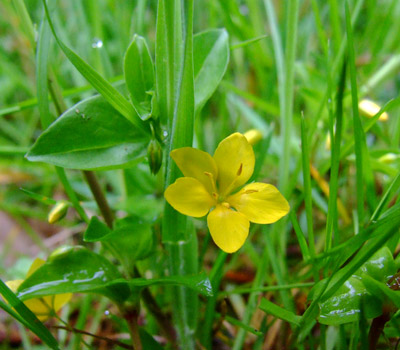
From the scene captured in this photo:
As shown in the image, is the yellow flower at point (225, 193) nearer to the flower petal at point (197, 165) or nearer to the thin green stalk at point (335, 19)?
the flower petal at point (197, 165)

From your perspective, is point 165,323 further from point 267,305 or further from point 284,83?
point 284,83

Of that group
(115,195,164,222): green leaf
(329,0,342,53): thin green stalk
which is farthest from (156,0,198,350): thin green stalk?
(329,0,342,53): thin green stalk

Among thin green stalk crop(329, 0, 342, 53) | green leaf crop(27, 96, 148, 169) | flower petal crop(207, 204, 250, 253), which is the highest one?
thin green stalk crop(329, 0, 342, 53)

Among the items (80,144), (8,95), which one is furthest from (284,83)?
(8,95)

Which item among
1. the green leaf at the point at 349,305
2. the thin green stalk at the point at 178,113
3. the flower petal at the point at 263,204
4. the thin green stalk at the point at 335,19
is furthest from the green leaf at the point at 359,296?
the thin green stalk at the point at 335,19

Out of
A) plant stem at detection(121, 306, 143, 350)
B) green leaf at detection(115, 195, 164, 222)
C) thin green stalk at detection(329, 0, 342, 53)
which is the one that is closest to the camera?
plant stem at detection(121, 306, 143, 350)

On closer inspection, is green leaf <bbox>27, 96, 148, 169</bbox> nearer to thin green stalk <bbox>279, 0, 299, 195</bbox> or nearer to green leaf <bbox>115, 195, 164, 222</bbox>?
green leaf <bbox>115, 195, 164, 222</bbox>
